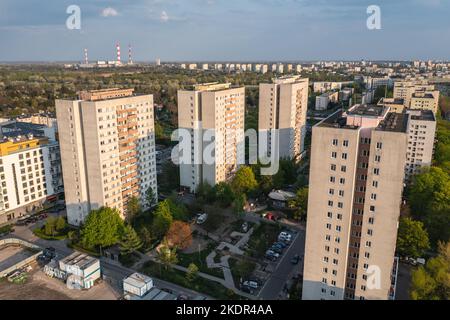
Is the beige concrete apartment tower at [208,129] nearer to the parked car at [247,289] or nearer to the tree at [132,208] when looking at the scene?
the tree at [132,208]

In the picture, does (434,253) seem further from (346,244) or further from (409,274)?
(346,244)

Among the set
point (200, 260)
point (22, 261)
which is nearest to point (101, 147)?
point (22, 261)

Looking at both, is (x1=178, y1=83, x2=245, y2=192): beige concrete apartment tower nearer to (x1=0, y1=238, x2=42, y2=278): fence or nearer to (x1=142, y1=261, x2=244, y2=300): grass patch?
(x1=142, y1=261, x2=244, y2=300): grass patch

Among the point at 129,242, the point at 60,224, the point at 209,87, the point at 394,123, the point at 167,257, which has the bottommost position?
the point at 167,257

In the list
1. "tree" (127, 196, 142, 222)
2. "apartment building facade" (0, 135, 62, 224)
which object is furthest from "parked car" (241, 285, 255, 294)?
"apartment building facade" (0, 135, 62, 224)

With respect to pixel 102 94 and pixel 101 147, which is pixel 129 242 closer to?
pixel 101 147

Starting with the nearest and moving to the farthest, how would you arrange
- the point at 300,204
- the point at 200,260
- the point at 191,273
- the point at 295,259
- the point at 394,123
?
the point at 394,123, the point at 191,273, the point at 295,259, the point at 200,260, the point at 300,204
